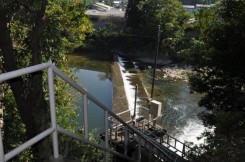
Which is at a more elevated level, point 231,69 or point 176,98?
point 231,69

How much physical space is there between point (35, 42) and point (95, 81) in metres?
27.1

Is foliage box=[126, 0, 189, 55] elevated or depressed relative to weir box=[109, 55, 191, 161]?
elevated

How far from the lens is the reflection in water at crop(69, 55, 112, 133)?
2138cm

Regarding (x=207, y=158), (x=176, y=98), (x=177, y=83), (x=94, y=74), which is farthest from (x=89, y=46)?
(x=207, y=158)

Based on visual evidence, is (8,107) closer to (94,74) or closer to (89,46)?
(94,74)

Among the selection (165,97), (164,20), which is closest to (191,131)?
(165,97)

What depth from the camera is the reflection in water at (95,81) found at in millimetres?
21381

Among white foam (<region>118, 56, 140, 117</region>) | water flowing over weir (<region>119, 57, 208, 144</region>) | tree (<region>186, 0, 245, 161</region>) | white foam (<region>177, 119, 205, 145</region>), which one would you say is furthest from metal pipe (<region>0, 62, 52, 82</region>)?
white foam (<region>118, 56, 140, 117</region>)

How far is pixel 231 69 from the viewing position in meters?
9.38

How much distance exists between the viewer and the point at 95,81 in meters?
33.0

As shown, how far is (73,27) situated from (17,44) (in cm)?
158

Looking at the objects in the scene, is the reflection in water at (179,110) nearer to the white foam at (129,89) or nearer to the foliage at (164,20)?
the white foam at (129,89)

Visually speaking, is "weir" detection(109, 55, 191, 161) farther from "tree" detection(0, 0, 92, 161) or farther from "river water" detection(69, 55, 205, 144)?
"tree" detection(0, 0, 92, 161)

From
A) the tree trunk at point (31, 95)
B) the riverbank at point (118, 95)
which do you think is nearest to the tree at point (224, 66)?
the tree trunk at point (31, 95)
